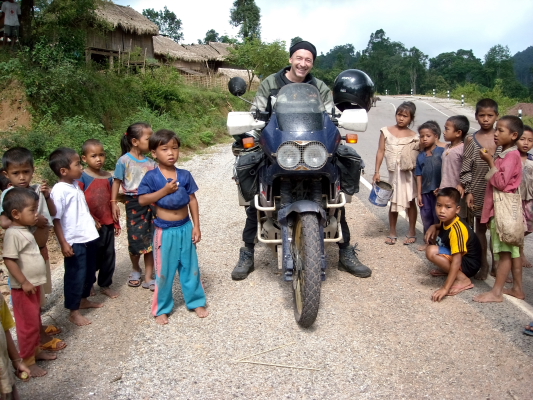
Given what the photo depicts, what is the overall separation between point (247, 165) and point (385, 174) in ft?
20.4

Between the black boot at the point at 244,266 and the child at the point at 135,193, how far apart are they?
0.80m

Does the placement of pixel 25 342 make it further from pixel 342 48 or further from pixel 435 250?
pixel 342 48

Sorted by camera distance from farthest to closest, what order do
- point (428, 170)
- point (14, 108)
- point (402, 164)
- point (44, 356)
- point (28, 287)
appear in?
point (14, 108)
point (402, 164)
point (428, 170)
point (44, 356)
point (28, 287)

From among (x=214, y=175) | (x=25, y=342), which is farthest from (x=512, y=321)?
(x=214, y=175)

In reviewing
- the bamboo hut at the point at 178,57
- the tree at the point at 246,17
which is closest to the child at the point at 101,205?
the bamboo hut at the point at 178,57

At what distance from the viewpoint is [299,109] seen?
12.5 ft

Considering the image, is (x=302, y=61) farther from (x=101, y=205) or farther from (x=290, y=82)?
(x=101, y=205)

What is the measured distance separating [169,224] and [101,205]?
846mm

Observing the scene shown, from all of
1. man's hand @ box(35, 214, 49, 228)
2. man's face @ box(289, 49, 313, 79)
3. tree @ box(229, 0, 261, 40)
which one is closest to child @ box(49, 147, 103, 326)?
man's hand @ box(35, 214, 49, 228)

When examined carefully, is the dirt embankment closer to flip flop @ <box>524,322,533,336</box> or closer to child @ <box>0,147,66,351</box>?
child @ <box>0,147,66,351</box>

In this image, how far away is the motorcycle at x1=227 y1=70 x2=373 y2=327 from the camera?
3559mm

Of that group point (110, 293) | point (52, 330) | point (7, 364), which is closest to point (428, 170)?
→ point (110, 293)

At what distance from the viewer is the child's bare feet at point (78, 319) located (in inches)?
152

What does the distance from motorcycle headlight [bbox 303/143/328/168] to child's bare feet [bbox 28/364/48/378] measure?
2294 mm
